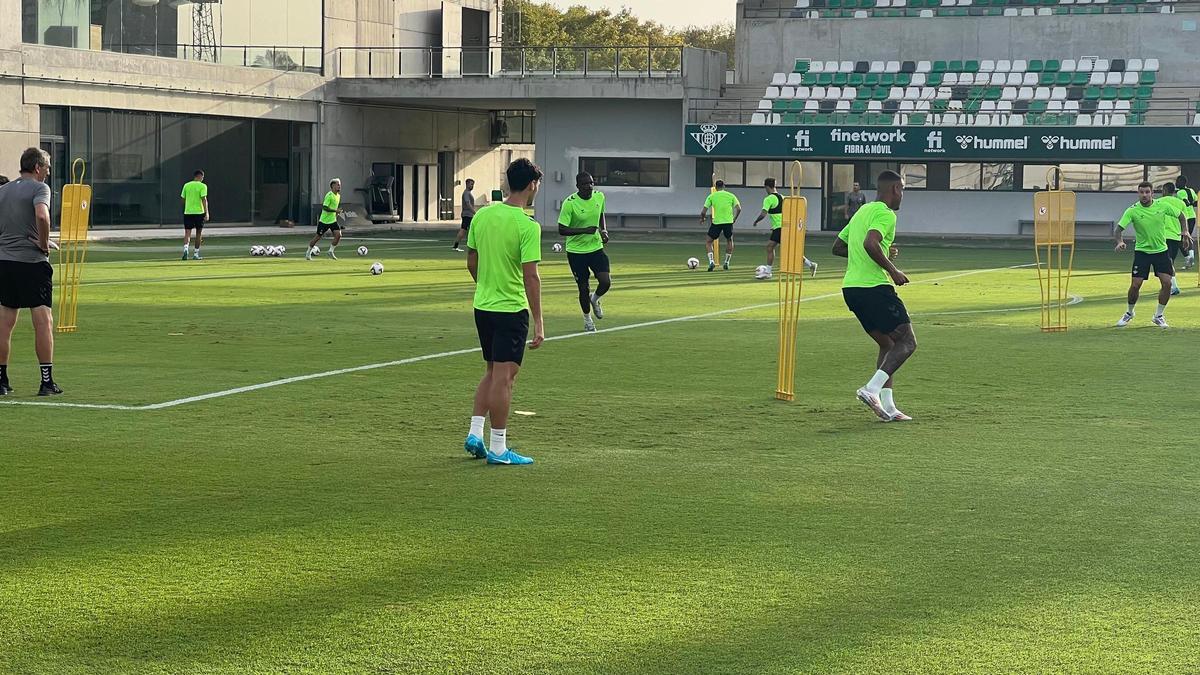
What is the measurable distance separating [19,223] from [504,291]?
4.96m

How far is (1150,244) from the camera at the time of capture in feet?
66.7

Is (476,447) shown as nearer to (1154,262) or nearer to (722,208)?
(1154,262)

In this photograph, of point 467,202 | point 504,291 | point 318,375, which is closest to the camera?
point 504,291

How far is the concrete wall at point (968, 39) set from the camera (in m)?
52.5

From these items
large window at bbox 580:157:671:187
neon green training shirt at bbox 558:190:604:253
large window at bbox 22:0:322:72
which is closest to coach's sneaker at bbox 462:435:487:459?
neon green training shirt at bbox 558:190:604:253

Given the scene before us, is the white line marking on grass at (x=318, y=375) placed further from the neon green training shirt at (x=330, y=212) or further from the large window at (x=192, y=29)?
the large window at (x=192, y=29)

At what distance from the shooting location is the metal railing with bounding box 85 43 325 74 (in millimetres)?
47031

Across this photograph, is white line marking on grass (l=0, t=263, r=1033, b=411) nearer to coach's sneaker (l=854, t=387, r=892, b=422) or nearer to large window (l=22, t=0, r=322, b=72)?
coach's sneaker (l=854, t=387, r=892, b=422)

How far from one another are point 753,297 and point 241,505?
17.3 meters

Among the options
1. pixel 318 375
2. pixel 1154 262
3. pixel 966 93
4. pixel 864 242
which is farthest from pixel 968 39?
pixel 864 242

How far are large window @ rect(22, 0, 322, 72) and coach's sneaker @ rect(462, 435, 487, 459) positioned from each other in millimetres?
36631

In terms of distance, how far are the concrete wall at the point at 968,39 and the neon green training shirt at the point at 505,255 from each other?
154 ft

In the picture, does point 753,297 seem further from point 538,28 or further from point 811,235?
point 538,28

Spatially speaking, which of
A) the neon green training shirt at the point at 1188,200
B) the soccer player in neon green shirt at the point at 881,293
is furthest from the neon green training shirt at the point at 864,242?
the neon green training shirt at the point at 1188,200
